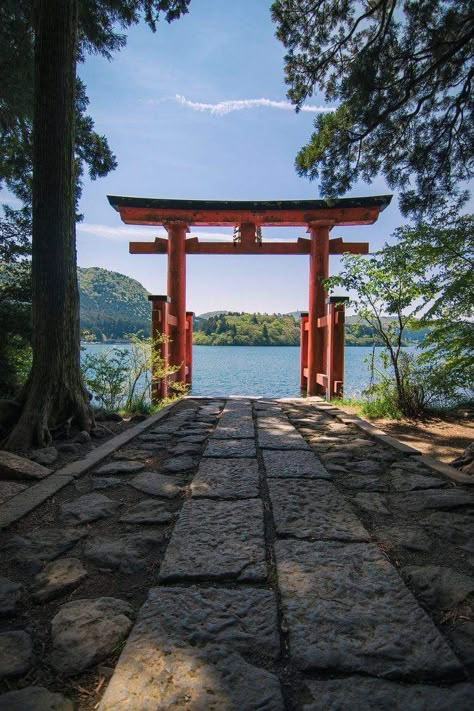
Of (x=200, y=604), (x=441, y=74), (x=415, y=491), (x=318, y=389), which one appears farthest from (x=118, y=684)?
(x=318, y=389)

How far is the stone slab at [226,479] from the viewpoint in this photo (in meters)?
2.04

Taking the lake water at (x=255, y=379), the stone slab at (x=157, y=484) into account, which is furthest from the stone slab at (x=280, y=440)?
the lake water at (x=255, y=379)

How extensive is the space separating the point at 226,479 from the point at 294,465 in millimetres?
543

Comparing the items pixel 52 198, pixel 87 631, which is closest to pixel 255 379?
pixel 52 198

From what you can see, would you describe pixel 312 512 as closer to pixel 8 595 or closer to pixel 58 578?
pixel 58 578

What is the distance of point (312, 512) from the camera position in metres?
1.83

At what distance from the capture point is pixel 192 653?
949mm

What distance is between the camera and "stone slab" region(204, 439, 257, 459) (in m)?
2.82

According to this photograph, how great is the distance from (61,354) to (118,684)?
2.94 m

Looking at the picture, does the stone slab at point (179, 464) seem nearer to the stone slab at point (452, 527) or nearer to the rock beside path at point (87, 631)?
the rock beside path at point (87, 631)

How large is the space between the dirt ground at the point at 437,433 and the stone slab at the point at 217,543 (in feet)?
6.05

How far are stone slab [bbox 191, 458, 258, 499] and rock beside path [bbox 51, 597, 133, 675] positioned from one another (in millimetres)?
884

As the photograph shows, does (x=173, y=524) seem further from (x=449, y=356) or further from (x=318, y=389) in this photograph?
(x=318, y=389)

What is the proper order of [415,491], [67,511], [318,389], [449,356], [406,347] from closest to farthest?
[67,511], [415,491], [449,356], [406,347], [318,389]
